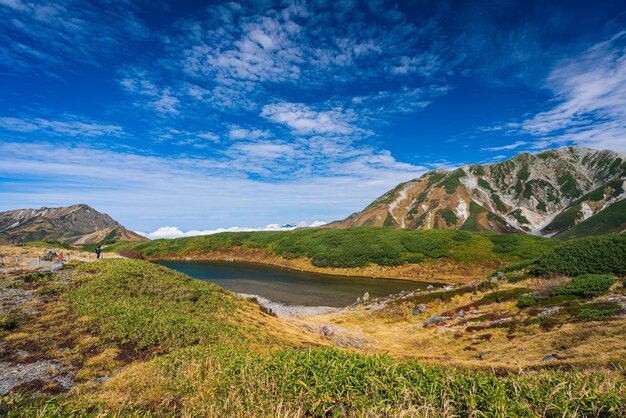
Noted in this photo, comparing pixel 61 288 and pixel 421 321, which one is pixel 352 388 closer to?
pixel 61 288

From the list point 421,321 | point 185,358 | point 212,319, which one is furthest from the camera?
point 421,321

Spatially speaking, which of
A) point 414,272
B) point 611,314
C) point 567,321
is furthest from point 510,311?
point 414,272

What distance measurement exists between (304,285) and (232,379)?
71319 mm

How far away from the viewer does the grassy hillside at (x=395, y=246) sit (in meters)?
95.9

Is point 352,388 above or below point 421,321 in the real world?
above

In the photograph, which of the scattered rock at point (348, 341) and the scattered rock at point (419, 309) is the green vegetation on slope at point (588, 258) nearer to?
the scattered rock at point (419, 309)

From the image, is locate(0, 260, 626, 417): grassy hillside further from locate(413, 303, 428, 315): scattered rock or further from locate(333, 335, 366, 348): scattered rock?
locate(413, 303, 428, 315): scattered rock

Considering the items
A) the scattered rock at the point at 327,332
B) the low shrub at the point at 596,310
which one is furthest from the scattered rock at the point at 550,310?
the scattered rock at the point at 327,332

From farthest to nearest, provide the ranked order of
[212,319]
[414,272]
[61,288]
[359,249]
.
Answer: [359,249] < [414,272] < [61,288] < [212,319]

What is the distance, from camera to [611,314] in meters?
22.9

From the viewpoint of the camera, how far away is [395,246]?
351ft

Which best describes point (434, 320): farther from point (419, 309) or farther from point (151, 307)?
point (151, 307)

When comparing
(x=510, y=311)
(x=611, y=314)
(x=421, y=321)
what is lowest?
(x=421, y=321)

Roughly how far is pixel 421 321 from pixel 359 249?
69988 mm
